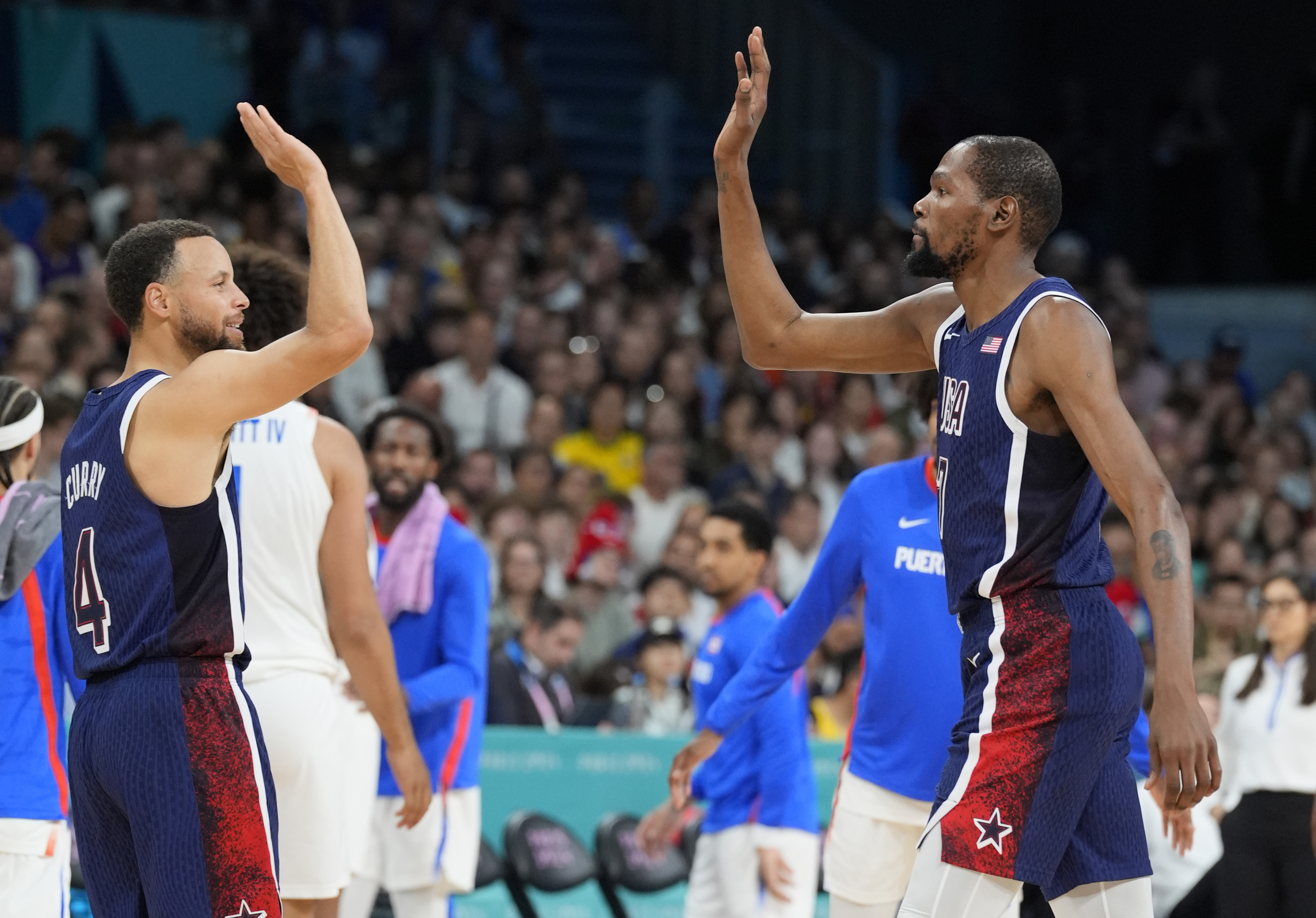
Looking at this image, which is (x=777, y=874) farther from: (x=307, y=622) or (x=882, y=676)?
(x=307, y=622)

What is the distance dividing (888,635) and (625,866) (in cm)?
297

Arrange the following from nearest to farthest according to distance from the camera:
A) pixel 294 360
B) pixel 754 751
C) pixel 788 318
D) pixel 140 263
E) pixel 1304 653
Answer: pixel 294 360 < pixel 140 263 < pixel 788 318 < pixel 754 751 < pixel 1304 653

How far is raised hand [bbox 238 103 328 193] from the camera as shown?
13.3ft

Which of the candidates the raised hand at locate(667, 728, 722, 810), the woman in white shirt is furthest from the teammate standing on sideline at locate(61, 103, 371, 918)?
the woman in white shirt

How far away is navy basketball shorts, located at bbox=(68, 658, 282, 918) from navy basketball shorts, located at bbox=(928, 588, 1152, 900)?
151 centimetres

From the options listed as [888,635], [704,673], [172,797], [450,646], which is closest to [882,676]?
[888,635]

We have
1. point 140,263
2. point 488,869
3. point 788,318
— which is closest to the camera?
point 140,263

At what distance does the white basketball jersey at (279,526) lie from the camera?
17.0 feet

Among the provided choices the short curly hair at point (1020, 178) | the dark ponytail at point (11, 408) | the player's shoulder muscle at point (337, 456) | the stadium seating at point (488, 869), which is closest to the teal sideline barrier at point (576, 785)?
the stadium seating at point (488, 869)

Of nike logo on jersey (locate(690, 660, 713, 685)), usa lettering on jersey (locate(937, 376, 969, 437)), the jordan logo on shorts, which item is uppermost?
usa lettering on jersey (locate(937, 376, 969, 437))

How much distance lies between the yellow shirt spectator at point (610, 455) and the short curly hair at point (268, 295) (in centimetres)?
635

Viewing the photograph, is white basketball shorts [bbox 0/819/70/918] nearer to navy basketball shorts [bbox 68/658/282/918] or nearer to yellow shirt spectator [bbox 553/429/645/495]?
navy basketball shorts [bbox 68/658/282/918]

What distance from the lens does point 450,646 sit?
241 inches

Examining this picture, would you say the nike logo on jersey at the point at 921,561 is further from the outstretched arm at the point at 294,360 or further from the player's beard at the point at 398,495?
the outstretched arm at the point at 294,360
